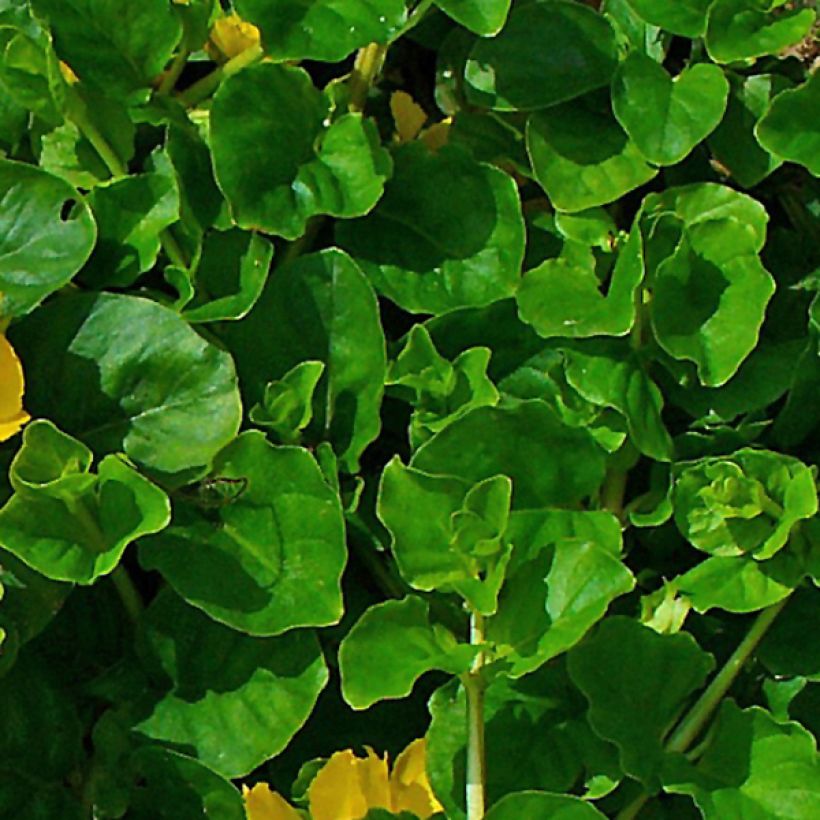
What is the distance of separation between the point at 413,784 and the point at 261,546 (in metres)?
0.20

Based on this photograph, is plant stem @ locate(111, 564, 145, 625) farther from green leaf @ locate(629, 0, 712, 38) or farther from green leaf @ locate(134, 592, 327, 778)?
green leaf @ locate(629, 0, 712, 38)

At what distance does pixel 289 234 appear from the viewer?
1185 mm

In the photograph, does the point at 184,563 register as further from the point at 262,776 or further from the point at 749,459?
the point at 749,459

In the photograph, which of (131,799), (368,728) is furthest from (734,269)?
(131,799)

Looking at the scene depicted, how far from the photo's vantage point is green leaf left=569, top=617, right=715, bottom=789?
1.09m

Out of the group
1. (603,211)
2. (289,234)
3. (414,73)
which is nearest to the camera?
(289,234)

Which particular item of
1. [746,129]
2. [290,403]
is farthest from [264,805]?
[746,129]

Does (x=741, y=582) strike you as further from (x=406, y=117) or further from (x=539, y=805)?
(x=406, y=117)

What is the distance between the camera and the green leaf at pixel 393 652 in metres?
1.03

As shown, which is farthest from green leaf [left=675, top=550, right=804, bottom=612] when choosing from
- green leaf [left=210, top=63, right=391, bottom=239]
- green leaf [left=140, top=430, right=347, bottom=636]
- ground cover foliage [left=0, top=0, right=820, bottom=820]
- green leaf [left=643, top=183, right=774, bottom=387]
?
green leaf [left=210, top=63, right=391, bottom=239]

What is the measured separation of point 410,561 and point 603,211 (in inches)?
14.6

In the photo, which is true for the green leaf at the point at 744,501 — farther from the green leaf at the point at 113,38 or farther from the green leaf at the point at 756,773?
the green leaf at the point at 113,38

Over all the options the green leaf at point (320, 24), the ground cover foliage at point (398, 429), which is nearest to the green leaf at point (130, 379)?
the ground cover foliage at point (398, 429)

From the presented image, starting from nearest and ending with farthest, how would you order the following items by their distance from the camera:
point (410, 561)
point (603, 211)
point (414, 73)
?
1. point (410, 561)
2. point (603, 211)
3. point (414, 73)
